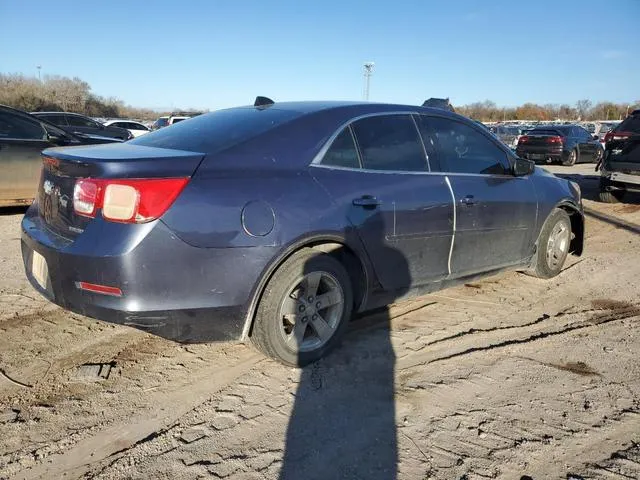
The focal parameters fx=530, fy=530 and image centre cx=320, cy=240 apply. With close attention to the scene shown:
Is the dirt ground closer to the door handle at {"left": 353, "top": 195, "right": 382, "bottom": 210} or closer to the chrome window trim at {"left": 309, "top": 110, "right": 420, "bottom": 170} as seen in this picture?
the door handle at {"left": 353, "top": 195, "right": 382, "bottom": 210}

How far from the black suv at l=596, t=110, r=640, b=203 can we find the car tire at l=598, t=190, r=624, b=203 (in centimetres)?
25

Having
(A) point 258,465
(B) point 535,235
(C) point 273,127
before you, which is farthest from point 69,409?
(B) point 535,235

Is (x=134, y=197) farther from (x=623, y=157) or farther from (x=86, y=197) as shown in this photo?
(x=623, y=157)

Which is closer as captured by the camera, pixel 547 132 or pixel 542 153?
pixel 542 153

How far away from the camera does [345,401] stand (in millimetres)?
2934

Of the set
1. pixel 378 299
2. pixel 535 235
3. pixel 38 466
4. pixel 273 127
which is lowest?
pixel 38 466

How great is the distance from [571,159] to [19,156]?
18921 millimetres

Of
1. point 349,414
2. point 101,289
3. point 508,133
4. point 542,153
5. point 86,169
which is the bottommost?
point 349,414

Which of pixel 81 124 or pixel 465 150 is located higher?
pixel 81 124

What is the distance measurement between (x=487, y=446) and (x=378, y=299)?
4.24 ft

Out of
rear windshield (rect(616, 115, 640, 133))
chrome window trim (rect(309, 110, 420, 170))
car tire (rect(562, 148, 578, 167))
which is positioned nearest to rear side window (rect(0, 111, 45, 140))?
chrome window trim (rect(309, 110, 420, 170))

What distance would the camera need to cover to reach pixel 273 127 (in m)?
3.31

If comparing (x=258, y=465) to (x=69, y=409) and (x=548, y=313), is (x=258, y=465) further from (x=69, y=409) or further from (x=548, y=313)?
(x=548, y=313)

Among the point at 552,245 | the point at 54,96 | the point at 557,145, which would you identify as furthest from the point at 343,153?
the point at 54,96
